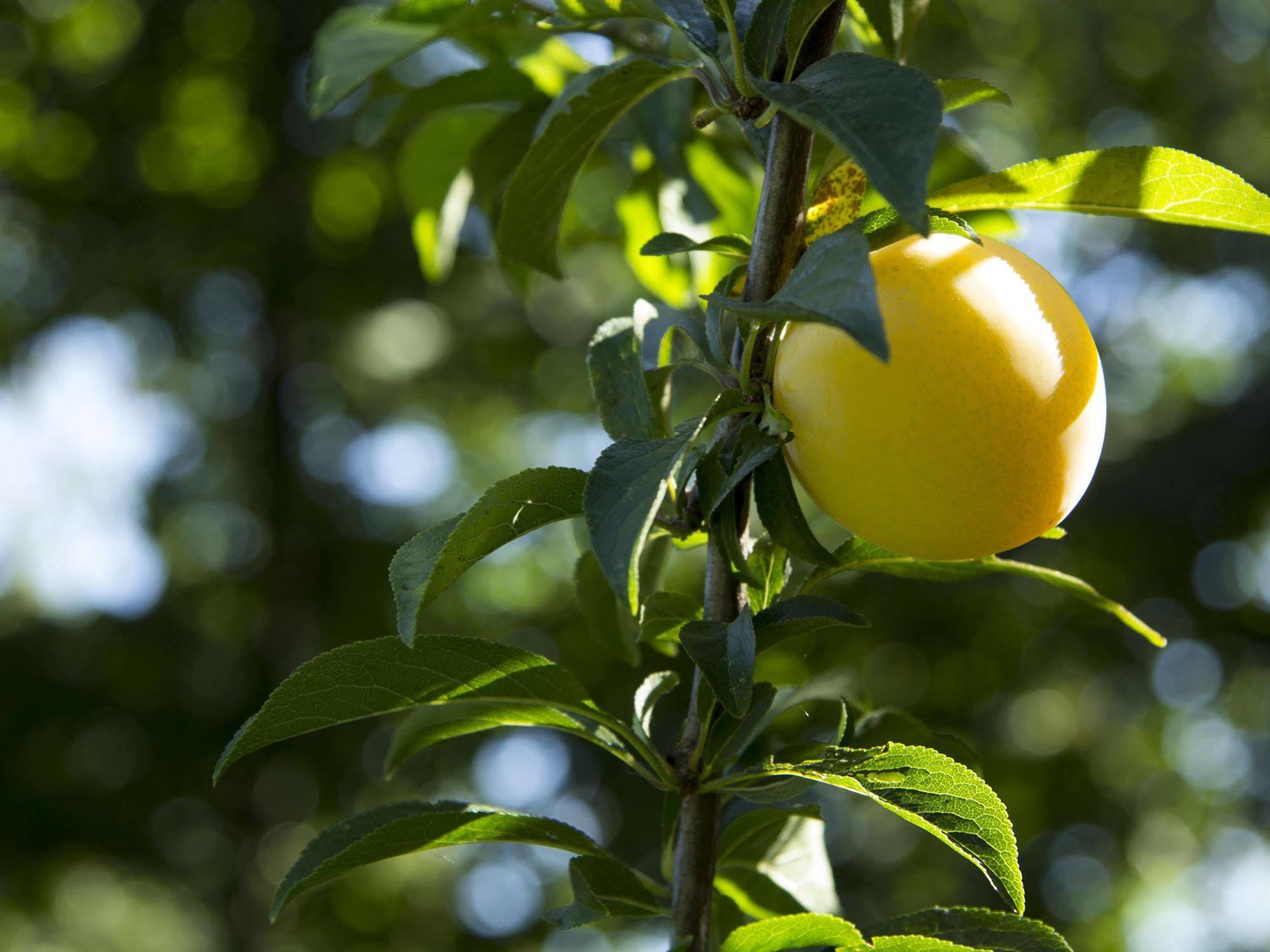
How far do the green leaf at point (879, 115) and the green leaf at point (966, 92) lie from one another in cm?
10

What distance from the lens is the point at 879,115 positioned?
31cm

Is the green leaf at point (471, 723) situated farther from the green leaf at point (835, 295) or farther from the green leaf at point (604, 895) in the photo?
the green leaf at point (835, 295)

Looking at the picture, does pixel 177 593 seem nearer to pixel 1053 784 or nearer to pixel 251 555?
pixel 251 555

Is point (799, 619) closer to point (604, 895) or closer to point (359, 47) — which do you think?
point (604, 895)

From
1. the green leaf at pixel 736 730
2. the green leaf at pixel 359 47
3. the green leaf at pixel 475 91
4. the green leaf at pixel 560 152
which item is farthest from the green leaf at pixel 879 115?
the green leaf at pixel 475 91

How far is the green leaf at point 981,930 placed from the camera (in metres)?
0.43

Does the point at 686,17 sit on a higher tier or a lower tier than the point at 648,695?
higher

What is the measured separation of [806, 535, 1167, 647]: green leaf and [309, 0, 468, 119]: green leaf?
0.39 metres

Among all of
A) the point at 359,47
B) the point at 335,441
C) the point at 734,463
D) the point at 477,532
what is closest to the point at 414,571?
the point at 477,532

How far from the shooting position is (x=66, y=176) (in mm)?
3471

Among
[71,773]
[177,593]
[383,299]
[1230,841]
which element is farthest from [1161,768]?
[71,773]

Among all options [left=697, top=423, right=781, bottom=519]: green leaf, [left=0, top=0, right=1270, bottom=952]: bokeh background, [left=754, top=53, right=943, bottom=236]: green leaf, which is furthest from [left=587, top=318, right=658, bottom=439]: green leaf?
[left=0, top=0, right=1270, bottom=952]: bokeh background

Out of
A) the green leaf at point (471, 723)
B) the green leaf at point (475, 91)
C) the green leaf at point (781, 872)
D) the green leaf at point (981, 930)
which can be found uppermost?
the green leaf at point (475, 91)

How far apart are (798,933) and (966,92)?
14.0 inches
